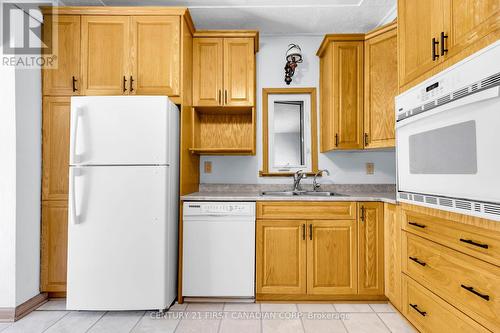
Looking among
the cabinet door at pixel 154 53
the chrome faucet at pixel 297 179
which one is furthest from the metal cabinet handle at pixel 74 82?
the chrome faucet at pixel 297 179

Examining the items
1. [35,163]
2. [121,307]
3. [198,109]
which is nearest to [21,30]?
[35,163]

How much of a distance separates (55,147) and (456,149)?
272cm

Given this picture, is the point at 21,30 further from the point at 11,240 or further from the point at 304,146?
the point at 304,146

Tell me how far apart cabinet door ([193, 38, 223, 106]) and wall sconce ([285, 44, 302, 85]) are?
681mm

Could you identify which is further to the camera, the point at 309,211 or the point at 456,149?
the point at 309,211

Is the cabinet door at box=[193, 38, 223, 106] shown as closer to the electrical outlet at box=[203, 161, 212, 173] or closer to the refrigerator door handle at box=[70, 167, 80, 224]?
the electrical outlet at box=[203, 161, 212, 173]

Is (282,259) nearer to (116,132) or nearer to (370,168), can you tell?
(370,168)

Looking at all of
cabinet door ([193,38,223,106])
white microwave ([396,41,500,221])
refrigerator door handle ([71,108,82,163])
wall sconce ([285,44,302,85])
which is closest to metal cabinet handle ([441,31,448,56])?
white microwave ([396,41,500,221])

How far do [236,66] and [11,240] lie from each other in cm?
226

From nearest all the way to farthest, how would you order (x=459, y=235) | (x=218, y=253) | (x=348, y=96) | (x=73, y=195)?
1. (x=459, y=235)
2. (x=73, y=195)
3. (x=218, y=253)
4. (x=348, y=96)

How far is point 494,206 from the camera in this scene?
1031 mm

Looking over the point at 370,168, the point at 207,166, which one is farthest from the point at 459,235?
the point at 207,166

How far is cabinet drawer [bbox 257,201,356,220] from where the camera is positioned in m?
2.25

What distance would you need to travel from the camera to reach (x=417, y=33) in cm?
158
